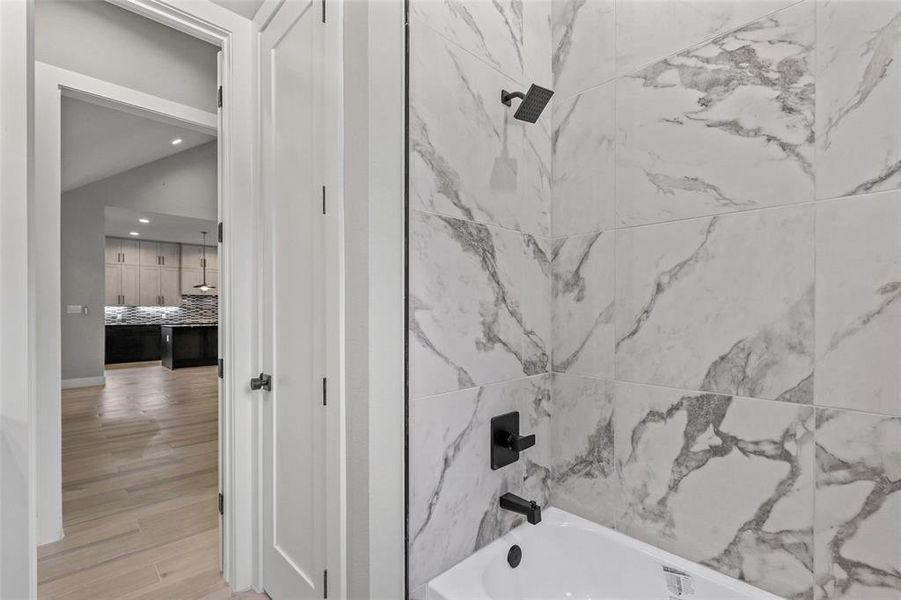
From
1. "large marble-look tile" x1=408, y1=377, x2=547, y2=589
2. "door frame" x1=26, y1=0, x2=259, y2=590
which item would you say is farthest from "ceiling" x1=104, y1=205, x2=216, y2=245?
"large marble-look tile" x1=408, y1=377, x2=547, y2=589

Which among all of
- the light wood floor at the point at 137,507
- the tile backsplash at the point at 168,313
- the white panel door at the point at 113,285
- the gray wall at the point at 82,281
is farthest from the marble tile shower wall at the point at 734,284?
the white panel door at the point at 113,285

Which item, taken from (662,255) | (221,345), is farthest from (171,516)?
(662,255)

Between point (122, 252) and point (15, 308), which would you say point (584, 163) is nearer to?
point (15, 308)

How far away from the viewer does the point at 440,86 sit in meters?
1.28

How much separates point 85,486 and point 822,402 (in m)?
3.93

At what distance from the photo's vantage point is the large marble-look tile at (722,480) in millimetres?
1115

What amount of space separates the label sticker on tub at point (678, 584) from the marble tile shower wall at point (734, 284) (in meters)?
0.07

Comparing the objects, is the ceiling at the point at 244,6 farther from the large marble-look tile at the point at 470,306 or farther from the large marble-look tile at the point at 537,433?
the large marble-look tile at the point at 537,433

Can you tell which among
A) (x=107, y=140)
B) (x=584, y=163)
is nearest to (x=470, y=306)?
(x=584, y=163)

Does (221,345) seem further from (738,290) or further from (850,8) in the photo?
(850,8)

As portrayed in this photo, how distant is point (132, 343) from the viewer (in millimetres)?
8648

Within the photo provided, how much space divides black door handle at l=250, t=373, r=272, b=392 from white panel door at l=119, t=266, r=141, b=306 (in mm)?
9272

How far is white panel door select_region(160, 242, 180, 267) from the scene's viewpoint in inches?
377

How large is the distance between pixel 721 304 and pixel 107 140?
5311mm
